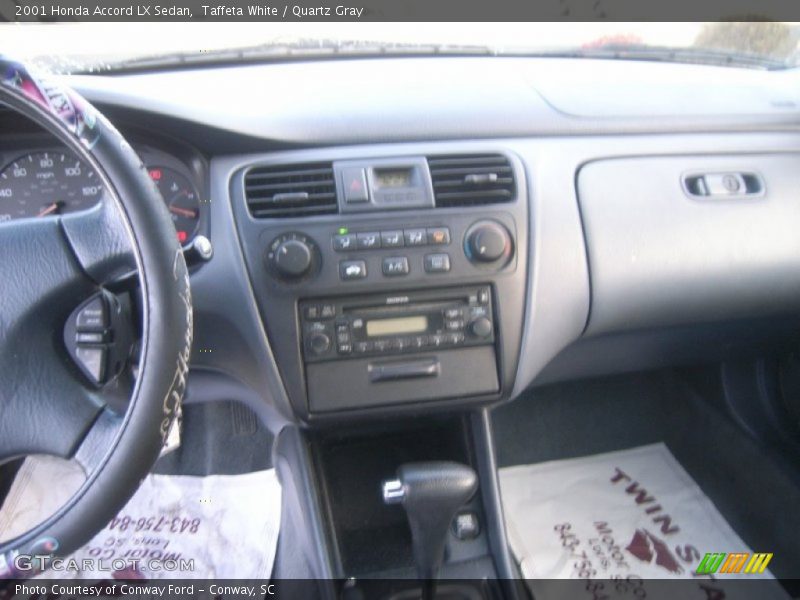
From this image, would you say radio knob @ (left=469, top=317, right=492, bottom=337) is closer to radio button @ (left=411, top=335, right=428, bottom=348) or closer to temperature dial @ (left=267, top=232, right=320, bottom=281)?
radio button @ (left=411, top=335, right=428, bottom=348)

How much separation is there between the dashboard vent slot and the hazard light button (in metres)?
0.02

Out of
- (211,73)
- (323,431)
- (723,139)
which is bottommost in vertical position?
(323,431)

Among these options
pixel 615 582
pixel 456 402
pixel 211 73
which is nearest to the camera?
pixel 456 402

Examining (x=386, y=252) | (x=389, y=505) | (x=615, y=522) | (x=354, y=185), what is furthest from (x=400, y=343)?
(x=615, y=522)

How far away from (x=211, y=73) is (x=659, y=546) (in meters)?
1.17

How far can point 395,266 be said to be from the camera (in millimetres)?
952

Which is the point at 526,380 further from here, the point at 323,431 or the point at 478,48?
the point at 478,48

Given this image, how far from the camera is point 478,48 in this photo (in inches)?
50.3

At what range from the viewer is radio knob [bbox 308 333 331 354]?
953 mm

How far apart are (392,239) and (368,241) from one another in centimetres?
Result: 3

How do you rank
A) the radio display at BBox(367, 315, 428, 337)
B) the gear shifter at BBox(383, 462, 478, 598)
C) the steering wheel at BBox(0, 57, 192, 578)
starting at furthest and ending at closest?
1. the radio display at BBox(367, 315, 428, 337)
2. the gear shifter at BBox(383, 462, 478, 598)
3. the steering wheel at BBox(0, 57, 192, 578)

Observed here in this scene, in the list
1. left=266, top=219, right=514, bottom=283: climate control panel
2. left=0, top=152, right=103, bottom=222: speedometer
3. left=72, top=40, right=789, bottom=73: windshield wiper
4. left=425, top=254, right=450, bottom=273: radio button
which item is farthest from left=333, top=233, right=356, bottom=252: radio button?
left=72, top=40, right=789, bottom=73: windshield wiper

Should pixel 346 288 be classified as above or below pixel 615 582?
above
